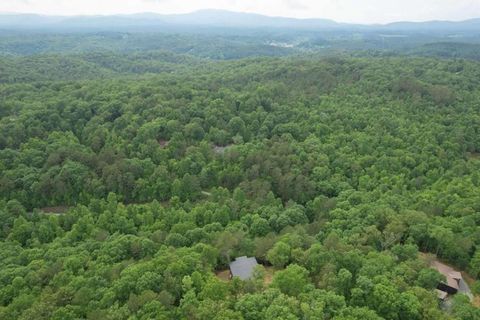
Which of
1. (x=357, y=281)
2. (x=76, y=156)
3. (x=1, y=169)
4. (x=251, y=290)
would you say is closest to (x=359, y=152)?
(x=357, y=281)

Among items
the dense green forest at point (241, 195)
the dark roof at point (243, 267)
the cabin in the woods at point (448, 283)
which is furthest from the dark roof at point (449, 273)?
the dark roof at point (243, 267)

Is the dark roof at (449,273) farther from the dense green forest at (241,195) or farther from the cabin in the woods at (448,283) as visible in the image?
the dense green forest at (241,195)

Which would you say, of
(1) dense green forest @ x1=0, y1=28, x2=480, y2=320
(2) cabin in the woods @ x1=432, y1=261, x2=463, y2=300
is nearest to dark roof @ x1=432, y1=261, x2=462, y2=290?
(2) cabin in the woods @ x1=432, y1=261, x2=463, y2=300

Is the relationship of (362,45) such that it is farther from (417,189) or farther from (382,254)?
(382,254)

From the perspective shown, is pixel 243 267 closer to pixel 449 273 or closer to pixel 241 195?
pixel 241 195

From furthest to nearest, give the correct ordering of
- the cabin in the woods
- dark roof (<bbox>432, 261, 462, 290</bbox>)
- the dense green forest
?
dark roof (<bbox>432, 261, 462, 290</bbox>)
the cabin in the woods
the dense green forest

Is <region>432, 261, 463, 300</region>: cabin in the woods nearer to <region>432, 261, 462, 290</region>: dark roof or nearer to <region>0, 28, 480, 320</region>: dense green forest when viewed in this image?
<region>432, 261, 462, 290</region>: dark roof
